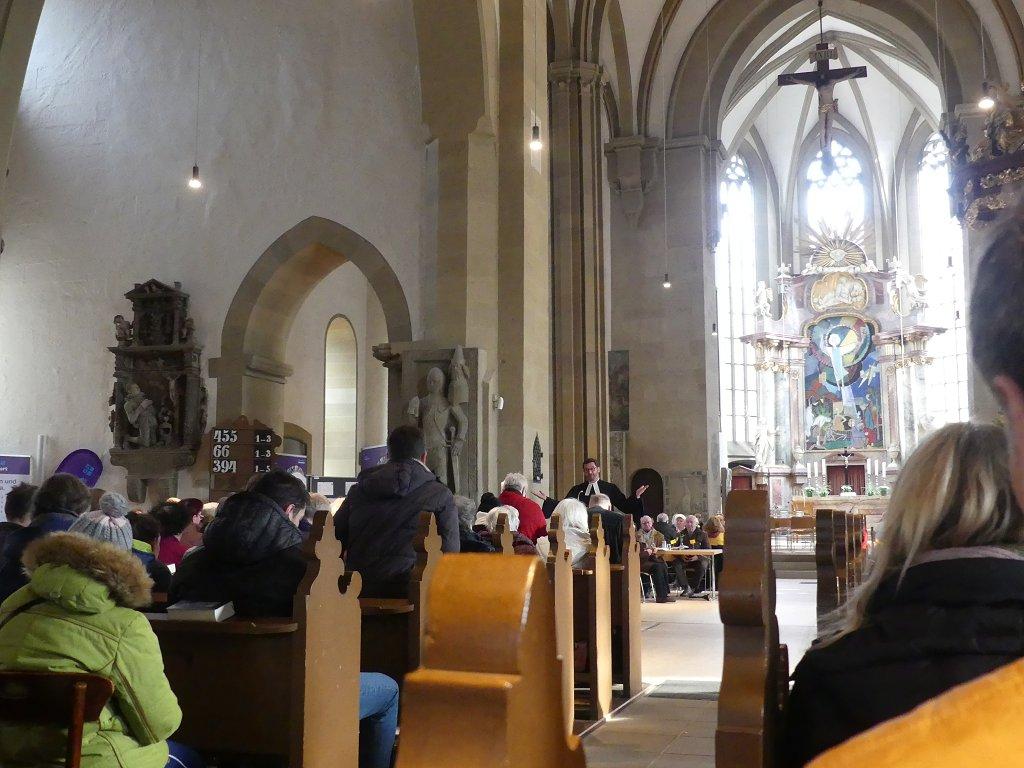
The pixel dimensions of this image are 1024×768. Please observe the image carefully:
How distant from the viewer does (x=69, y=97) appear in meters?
13.8

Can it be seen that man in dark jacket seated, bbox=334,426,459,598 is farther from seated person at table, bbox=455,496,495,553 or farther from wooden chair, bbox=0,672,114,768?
wooden chair, bbox=0,672,114,768

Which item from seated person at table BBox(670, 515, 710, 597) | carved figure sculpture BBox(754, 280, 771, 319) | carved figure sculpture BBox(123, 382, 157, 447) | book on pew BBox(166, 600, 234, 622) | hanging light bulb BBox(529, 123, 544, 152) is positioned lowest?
seated person at table BBox(670, 515, 710, 597)

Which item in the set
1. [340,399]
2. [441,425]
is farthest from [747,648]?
[340,399]

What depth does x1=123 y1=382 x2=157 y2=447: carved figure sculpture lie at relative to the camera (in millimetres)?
12617

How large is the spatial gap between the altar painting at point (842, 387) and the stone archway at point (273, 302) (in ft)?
69.5

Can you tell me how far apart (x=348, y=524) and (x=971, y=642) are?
3857mm

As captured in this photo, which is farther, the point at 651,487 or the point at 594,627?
the point at 651,487

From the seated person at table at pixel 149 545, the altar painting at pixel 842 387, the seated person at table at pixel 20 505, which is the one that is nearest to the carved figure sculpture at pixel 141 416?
the seated person at table at pixel 149 545

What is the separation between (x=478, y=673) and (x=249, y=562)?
307 centimetres

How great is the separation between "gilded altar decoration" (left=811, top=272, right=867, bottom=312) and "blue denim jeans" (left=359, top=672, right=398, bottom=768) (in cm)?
2923

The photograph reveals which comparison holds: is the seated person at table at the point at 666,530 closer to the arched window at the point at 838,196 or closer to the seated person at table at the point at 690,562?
the seated person at table at the point at 690,562

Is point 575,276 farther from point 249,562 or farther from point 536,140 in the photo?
point 249,562

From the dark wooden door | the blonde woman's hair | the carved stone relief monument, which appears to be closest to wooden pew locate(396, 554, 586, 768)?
the blonde woman's hair

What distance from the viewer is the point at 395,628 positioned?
163 inches
